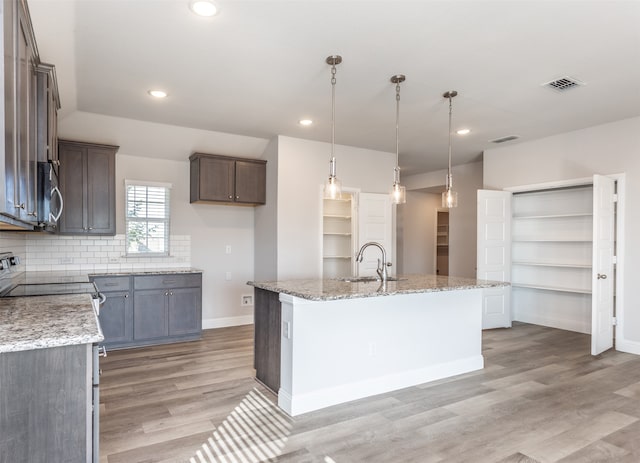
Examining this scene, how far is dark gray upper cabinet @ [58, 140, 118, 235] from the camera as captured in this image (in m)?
4.63

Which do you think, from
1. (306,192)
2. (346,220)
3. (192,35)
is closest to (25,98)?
(192,35)

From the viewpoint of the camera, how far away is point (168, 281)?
4.95 m

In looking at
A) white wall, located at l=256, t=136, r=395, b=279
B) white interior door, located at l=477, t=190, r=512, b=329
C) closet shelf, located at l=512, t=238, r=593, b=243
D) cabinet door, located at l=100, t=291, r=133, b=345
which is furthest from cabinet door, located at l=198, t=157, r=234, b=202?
closet shelf, located at l=512, t=238, r=593, b=243

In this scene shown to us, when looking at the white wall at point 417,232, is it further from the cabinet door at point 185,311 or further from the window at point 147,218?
the window at point 147,218

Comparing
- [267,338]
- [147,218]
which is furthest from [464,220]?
[147,218]

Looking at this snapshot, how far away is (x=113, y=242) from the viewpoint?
5195mm

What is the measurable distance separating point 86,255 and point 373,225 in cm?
386

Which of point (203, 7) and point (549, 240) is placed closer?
point (203, 7)

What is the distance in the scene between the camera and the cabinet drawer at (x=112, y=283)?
461 centimetres

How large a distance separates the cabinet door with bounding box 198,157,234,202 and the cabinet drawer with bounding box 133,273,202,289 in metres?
1.05

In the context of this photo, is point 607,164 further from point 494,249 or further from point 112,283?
point 112,283

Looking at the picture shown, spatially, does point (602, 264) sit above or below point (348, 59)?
below

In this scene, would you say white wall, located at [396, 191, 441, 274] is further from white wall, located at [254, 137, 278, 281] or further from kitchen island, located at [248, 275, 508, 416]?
kitchen island, located at [248, 275, 508, 416]

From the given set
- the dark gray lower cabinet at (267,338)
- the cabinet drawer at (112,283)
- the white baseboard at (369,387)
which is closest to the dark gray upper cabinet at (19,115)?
the dark gray lower cabinet at (267,338)
